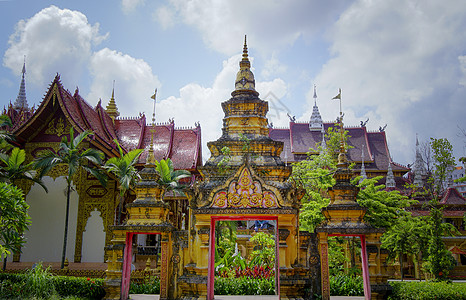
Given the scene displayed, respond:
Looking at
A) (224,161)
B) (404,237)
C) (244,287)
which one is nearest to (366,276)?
(244,287)

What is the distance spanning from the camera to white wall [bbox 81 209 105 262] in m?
21.5

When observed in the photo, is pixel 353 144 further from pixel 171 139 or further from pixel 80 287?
pixel 80 287

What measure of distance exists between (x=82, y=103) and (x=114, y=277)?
46.9 feet

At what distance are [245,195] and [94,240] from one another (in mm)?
13879

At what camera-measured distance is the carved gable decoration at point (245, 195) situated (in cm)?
1082

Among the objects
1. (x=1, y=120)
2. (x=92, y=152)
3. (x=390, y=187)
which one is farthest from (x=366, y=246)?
(x=390, y=187)

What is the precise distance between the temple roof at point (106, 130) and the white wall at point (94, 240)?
3.67 m

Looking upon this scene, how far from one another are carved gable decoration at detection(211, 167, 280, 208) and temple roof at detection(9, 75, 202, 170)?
40.5 feet

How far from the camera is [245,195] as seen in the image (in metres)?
10.9

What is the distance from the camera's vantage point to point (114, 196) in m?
21.9

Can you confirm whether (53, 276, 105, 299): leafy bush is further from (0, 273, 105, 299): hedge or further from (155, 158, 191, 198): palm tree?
(155, 158, 191, 198): palm tree

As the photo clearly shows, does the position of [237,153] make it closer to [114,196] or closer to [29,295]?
[29,295]

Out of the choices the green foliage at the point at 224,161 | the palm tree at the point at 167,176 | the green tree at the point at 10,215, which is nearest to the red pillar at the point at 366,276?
the green foliage at the point at 224,161

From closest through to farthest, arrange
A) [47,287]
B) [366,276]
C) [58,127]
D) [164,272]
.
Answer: [366,276]
[164,272]
[47,287]
[58,127]
